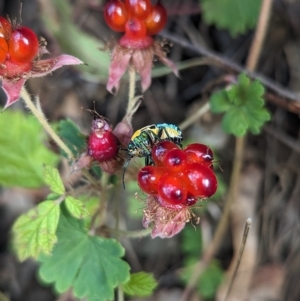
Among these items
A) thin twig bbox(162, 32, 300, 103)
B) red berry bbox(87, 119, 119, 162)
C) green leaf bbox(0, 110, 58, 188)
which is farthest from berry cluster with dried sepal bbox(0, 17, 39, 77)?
thin twig bbox(162, 32, 300, 103)

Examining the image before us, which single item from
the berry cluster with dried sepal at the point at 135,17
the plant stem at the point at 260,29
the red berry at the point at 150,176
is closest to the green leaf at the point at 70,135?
the berry cluster with dried sepal at the point at 135,17

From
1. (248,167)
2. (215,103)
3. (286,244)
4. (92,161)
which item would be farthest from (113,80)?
(286,244)

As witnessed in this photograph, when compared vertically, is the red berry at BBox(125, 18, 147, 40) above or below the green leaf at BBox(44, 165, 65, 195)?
above

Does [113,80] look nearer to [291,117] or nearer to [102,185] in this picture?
[102,185]

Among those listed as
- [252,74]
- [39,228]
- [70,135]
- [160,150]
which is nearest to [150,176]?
[160,150]

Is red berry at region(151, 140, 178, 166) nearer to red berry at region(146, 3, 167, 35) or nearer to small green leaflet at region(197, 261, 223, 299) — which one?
red berry at region(146, 3, 167, 35)

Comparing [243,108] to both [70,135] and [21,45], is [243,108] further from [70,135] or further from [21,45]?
[21,45]

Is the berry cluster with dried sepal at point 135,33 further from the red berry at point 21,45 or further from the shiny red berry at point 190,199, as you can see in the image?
the shiny red berry at point 190,199

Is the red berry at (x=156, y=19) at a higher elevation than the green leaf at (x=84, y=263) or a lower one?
higher
